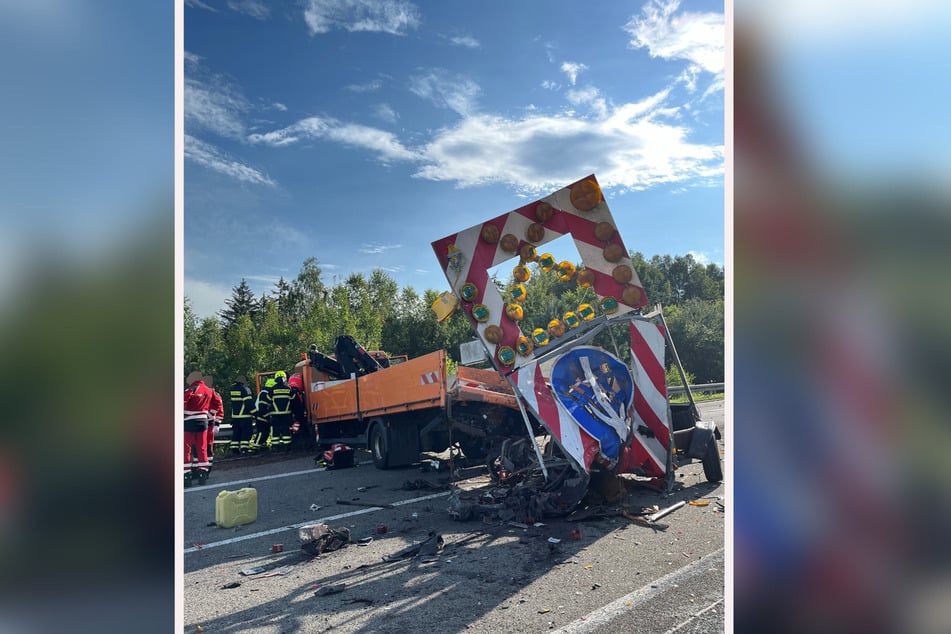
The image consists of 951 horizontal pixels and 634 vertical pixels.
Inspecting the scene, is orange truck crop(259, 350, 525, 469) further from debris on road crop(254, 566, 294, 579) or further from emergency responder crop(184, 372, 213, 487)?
debris on road crop(254, 566, 294, 579)

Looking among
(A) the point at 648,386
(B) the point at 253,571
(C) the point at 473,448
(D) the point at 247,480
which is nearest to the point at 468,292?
(A) the point at 648,386

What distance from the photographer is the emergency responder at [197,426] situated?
8094mm

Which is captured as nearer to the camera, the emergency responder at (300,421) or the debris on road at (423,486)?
the debris on road at (423,486)

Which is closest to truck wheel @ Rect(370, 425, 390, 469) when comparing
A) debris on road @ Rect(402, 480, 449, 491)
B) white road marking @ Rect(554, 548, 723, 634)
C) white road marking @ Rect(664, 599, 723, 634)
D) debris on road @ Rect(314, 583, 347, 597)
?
debris on road @ Rect(402, 480, 449, 491)

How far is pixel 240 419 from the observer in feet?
36.8

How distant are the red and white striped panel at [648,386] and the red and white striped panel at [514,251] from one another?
338 millimetres

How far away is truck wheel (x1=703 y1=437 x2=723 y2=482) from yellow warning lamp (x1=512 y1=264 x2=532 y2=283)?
2.59 metres

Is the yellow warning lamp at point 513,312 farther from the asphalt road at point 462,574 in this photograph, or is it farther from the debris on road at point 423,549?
the debris on road at point 423,549

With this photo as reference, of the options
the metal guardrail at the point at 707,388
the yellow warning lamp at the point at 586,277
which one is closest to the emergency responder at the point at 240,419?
the metal guardrail at the point at 707,388

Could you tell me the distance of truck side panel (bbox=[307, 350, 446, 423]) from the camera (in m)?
7.42

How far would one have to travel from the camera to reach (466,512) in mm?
5195
